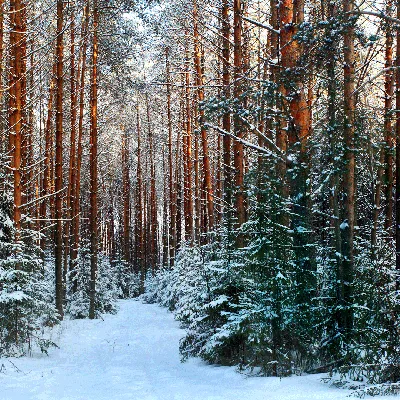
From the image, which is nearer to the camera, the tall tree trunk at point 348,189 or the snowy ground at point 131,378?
the snowy ground at point 131,378

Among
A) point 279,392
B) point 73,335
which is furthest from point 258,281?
point 73,335

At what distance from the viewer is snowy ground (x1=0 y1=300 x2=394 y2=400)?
555cm

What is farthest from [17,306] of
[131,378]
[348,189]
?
[348,189]

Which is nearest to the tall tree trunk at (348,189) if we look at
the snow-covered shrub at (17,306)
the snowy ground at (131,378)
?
the snowy ground at (131,378)

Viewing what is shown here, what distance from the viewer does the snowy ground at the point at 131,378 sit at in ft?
18.2

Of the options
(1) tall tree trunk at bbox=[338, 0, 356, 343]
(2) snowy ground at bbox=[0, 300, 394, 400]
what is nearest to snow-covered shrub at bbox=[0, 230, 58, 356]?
(2) snowy ground at bbox=[0, 300, 394, 400]

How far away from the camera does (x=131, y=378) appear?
7191 millimetres

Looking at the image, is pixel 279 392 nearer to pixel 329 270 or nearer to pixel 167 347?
pixel 329 270

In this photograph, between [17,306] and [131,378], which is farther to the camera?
[17,306]

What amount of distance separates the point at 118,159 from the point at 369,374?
3707cm

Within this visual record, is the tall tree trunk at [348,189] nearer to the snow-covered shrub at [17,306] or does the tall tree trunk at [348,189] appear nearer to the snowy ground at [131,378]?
the snowy ground at [131,378]

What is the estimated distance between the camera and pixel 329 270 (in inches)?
271

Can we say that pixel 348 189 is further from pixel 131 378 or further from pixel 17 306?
pixel 17 306

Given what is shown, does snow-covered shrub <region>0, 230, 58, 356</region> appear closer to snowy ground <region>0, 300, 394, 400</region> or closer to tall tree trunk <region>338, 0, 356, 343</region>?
snowy ground <region>0, 300, 394, 400</region>
